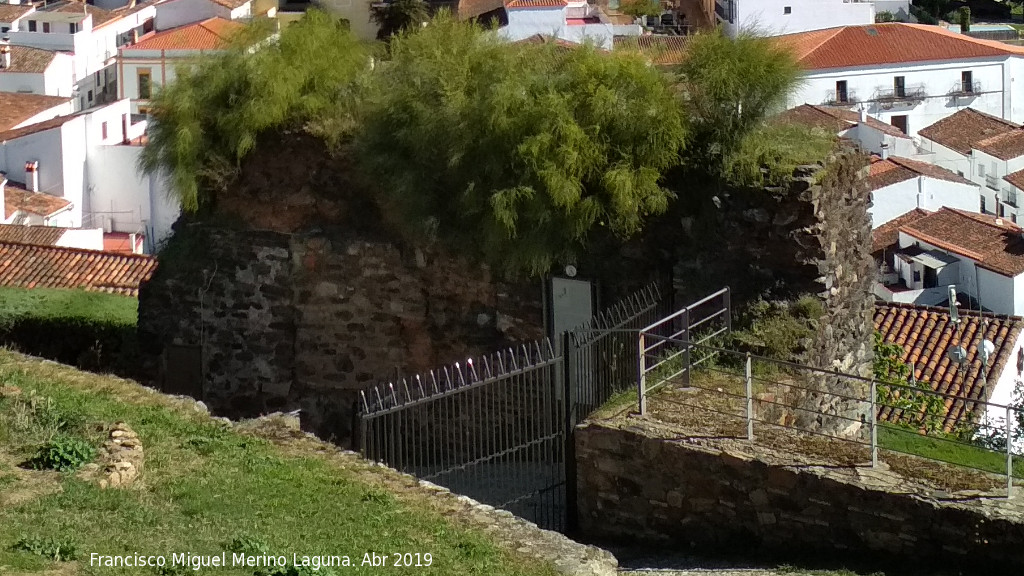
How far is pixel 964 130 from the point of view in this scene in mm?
47875

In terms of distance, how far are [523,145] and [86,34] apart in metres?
45.9

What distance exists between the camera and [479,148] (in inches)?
483

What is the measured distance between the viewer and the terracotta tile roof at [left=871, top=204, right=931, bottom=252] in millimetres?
32838

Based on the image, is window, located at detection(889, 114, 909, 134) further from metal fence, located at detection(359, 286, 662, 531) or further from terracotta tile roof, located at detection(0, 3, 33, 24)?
metal fence, located at detection(359, 286, 662, 531)

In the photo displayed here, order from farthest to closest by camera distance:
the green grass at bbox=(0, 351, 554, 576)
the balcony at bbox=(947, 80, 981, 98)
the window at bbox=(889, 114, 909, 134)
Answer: the balcony at bbox=(947, 80, 981, 98) < the window at bbox=(889, 114, 909, 134) < the green grass at bbox=(0, 351, 554, 576)

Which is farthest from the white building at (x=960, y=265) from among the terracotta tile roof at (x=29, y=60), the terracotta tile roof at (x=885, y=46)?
the terracotta tile roof at (x=29, y=60)

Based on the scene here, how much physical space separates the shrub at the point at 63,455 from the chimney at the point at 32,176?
27103 millimetres

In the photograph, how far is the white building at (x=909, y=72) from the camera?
177 feet

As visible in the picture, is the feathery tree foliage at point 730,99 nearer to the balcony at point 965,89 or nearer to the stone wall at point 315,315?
the stone wall at point 315,315

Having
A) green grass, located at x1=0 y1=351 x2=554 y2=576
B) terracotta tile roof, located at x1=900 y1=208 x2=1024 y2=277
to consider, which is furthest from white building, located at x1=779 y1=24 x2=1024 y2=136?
green grass, located at x1=0 y1=351 x2=554 y2=576

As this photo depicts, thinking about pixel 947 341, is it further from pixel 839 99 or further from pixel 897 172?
pixel 839 99

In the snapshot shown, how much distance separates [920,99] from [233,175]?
146ft

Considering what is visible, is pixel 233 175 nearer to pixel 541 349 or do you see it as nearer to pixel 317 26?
pixel 317 26

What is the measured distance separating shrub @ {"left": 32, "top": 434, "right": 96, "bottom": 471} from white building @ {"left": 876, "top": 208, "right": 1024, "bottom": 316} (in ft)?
72.1
